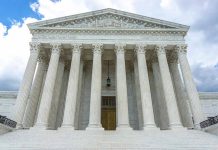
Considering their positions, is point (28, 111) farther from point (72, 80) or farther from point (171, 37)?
point (171, 37)

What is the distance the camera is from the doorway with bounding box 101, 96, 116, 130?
26844mm

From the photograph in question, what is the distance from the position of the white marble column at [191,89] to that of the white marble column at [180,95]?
6.77ft

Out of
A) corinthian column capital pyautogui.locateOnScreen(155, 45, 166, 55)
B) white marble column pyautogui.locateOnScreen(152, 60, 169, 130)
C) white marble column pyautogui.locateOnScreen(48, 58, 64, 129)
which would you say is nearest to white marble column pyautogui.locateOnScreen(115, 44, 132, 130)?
corinthian column capital pyautogui.locateOnScreen(155, 45, 166, 55)

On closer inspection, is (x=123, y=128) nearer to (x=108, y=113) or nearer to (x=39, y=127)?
(x=108, y=113)

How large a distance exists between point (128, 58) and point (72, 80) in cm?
991

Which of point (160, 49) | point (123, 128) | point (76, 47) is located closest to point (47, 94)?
point (76, 47)

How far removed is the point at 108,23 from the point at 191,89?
13087 millimetres

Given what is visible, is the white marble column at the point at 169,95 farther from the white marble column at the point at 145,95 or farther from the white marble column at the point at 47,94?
the white marble column at the point at 47,94

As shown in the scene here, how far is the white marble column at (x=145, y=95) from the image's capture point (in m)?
20.7

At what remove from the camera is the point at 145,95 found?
22.0 metres

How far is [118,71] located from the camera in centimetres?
2353

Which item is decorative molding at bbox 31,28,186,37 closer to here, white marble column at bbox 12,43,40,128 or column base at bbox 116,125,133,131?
white marble column at bbox 12,43,40,128

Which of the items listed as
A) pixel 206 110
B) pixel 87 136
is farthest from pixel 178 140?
pixel 206 110

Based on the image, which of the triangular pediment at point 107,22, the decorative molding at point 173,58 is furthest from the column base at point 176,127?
the triangular pediment at point 107,22
